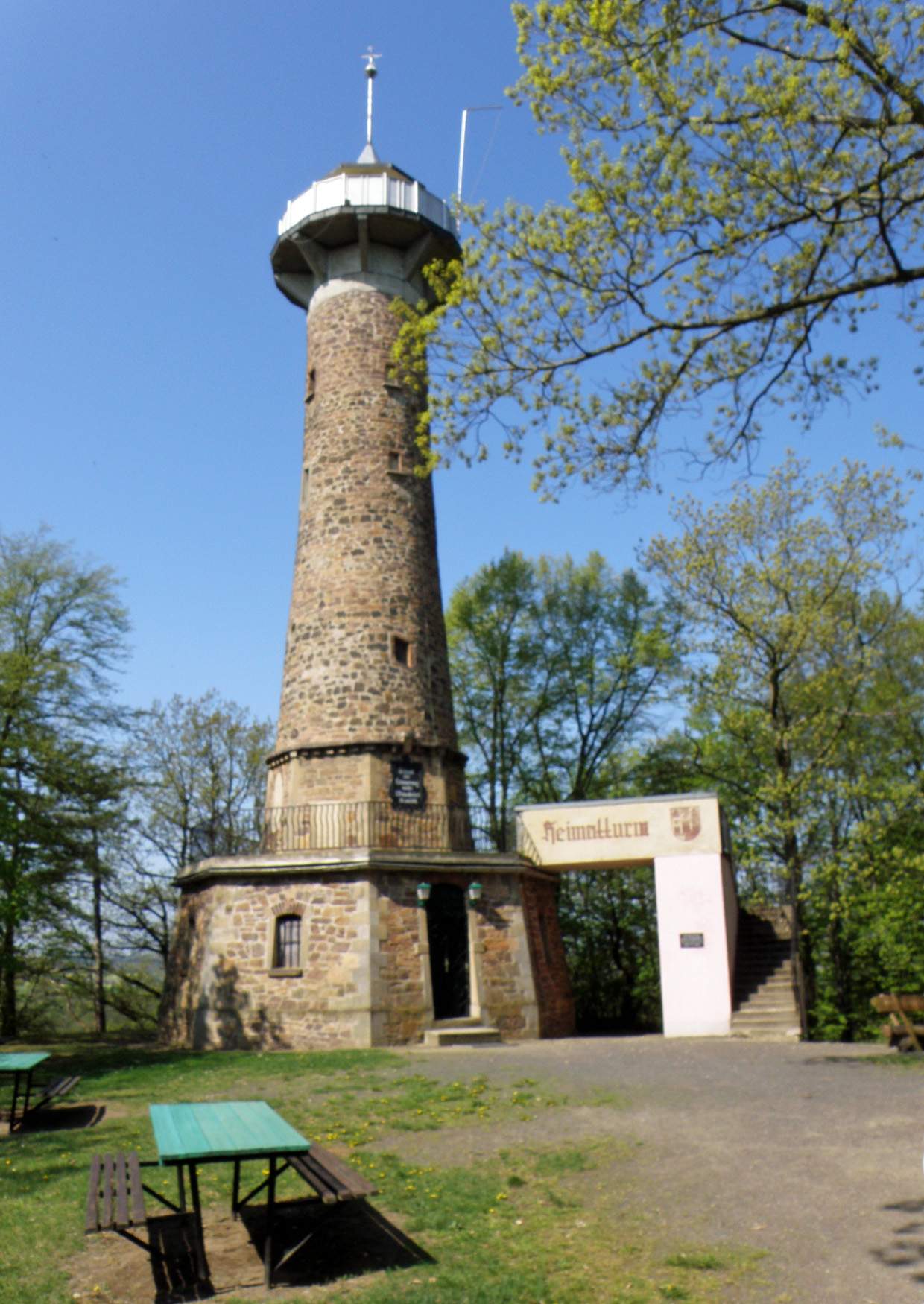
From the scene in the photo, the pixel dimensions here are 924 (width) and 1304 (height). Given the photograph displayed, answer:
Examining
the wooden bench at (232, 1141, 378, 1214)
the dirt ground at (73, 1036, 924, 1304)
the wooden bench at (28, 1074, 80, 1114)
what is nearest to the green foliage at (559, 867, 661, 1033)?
the dirt ground at (73, 1036, 924, 1304)

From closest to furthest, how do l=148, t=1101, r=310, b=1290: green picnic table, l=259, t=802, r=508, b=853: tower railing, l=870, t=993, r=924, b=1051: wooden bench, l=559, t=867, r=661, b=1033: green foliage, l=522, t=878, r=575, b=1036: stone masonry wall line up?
l=148, t=1101, r=310, b=1290: green picnic table, l=870, t=993, r=924, b=1051: wooden bench, l=259, t=802, r=508, b=853: tower railing, l=522, t=878, r=575, b=1036: stone masonry wall, l=559, t=867, r=661, b=1033: green foliage

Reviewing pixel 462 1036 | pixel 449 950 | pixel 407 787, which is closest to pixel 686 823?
pixel 449 950

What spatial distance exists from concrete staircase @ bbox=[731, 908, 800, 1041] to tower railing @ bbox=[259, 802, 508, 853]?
5.75m

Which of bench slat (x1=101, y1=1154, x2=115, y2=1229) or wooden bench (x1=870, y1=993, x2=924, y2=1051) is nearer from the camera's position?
bench slat (x1=101, y1=1154, x2=115, y2=1229)

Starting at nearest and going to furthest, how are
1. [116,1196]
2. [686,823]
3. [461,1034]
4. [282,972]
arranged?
[116,1196] < [461,1034] < [282,972] < [686,823]

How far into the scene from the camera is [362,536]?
68.5 ft

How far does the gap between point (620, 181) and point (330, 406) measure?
1429cm

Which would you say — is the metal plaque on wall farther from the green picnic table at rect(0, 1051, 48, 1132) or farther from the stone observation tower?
Result: the green picnic table at rect(0, 1051, 48, 1132)

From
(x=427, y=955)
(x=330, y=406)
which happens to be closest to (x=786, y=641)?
(x=427, y=955)

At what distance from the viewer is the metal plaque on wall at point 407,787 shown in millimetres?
19469

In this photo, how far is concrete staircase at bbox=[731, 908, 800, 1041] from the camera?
1755cm

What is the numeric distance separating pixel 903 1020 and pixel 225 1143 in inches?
447

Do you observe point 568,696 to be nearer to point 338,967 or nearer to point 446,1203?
point 338,967

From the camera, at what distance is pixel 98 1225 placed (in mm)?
5242
